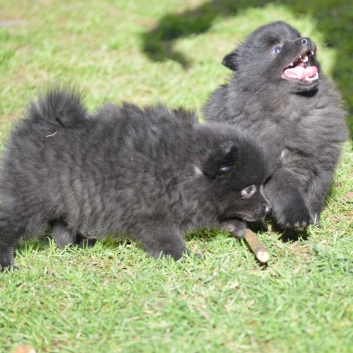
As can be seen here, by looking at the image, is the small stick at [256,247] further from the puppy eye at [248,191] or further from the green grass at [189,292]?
the puppy eye at [248,191]

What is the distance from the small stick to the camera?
355 cm

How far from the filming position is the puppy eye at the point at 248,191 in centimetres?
381

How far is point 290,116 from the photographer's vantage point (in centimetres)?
407

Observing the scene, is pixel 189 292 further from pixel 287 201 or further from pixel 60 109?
pixel 60 109

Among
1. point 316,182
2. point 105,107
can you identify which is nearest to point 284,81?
point 316,182

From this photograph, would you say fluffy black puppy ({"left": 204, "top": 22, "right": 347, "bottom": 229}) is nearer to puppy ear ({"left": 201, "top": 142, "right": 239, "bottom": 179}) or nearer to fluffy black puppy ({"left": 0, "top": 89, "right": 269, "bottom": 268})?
fluffy black puppy ({"left": 0, "top": 89, "right": 269, "bottom": 268})

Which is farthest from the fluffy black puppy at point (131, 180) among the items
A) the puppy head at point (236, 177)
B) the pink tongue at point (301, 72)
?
the pink tongue at point (301, 72)

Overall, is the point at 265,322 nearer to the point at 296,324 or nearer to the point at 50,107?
the point at 296,324

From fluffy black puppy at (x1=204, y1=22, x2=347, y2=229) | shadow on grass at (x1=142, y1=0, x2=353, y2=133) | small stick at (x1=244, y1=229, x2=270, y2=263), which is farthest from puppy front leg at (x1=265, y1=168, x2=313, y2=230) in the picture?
shadow on grass at (x1=142, y1=0, x2=353, y2=133)

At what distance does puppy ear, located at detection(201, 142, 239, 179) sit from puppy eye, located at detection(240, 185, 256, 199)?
0.21 m

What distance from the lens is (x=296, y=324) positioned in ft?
9.90

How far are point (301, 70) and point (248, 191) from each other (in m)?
1.05

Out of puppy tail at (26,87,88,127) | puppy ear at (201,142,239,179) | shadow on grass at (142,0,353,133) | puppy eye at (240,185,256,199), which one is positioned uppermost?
puppy tail at (26,87,88,127)

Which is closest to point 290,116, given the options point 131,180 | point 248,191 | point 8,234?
point 248,191
